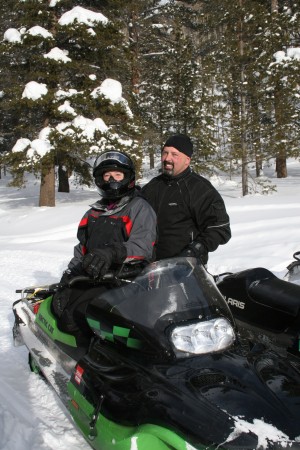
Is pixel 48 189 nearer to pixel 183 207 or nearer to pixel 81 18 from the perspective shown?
pixel 81 18

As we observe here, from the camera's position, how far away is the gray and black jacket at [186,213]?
418cm

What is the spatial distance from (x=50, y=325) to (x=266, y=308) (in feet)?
5.75

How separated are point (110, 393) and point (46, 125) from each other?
1433 centimetres

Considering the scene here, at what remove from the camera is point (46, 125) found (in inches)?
625

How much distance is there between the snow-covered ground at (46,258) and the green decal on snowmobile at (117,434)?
16.5 inches

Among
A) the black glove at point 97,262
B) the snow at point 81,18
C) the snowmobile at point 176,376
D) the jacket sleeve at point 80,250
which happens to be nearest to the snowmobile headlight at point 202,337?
the snowmobile at point 176,376

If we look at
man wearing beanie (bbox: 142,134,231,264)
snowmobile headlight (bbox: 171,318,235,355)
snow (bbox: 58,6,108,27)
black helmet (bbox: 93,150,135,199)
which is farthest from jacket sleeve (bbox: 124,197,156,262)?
snow (bbox: 58,6,108,27)

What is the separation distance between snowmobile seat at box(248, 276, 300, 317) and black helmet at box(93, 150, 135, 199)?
1.36 metres

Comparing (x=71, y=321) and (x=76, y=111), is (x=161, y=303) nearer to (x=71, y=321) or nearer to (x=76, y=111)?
(x=71, y=321)

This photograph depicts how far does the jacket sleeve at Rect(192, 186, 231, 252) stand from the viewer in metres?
4.12

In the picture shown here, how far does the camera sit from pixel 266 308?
3846mm

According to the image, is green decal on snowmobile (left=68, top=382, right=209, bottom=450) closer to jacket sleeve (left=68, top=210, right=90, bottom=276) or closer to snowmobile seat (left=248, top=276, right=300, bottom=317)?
jacket sleeve (left=68, top=210, right=90, bottom=276)

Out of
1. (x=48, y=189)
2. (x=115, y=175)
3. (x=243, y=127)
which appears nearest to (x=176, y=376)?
(x=115, y=175)

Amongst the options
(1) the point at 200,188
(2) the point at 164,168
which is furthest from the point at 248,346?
(2) the point at 164,168
